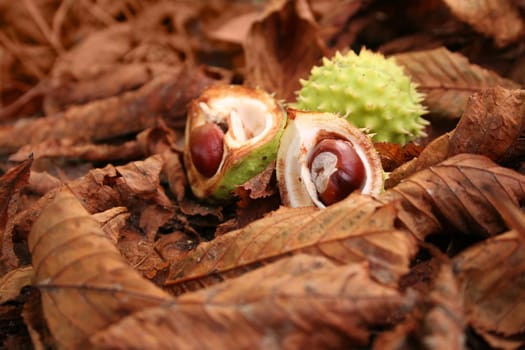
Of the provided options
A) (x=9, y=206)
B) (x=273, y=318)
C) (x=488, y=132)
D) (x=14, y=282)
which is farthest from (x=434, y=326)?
(x=9, y=206)

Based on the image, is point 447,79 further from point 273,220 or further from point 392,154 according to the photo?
point 273,220

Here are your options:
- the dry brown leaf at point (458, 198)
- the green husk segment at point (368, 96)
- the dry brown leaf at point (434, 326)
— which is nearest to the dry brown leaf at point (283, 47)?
the green husk segment at point (368, 96)

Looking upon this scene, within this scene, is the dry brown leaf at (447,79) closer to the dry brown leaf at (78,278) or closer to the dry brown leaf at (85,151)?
the dry brown leaf at (85,151)

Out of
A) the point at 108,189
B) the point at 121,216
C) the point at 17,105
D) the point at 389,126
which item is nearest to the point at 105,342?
the point at 121,216

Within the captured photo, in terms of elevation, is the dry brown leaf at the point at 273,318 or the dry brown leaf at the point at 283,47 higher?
the dry brown leaf at the point at 283,47

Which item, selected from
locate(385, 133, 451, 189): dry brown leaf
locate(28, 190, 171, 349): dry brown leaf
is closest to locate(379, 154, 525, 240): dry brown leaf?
locate(385, 133, 451, 189): dry brown leaf

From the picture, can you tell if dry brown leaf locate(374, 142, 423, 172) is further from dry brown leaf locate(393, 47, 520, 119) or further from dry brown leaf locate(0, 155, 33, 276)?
dry brown leaf locate(0, 155, 33, 276)
